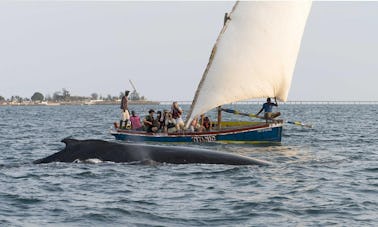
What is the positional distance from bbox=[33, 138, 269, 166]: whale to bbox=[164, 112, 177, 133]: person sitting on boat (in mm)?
13819

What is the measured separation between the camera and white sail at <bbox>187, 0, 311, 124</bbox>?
121ft

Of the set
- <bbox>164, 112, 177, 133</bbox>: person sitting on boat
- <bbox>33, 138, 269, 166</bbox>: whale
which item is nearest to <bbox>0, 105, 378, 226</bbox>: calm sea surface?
<bbox>33, 138, 269, 166</bbox>: whale

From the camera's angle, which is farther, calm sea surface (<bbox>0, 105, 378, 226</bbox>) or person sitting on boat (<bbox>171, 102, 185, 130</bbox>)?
person sitting on boat (<bbox>171, 102, 185, 130</bbox>)

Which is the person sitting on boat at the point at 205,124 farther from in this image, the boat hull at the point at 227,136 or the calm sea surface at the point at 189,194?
the calm sea surface at the point at 189,194

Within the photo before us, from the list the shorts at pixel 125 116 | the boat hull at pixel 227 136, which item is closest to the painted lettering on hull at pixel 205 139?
the boat hull at pixel 227 136

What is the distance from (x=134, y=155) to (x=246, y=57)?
16.7m

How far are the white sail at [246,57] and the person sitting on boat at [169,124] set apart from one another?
3.52 feet

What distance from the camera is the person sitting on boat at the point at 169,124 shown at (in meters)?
35.9

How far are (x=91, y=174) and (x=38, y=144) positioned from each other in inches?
681

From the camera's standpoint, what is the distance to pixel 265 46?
3712cm

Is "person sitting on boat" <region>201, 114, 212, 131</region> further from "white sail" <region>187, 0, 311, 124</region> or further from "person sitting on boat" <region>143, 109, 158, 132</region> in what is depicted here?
"person sitting on boat" <region>143, 109, 158, 132</region>

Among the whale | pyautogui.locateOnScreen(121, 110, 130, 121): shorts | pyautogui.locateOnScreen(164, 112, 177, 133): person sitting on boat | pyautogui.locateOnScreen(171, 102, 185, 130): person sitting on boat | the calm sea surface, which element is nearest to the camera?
the calm sea surface

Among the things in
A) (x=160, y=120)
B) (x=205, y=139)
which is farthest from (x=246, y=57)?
(x=160, y=120)

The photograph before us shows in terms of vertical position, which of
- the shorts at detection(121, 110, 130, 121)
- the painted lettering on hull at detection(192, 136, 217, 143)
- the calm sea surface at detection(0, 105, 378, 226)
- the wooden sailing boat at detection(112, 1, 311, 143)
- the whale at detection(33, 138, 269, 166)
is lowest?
the calm sea surface at detection(0, 105, 378, 226)
